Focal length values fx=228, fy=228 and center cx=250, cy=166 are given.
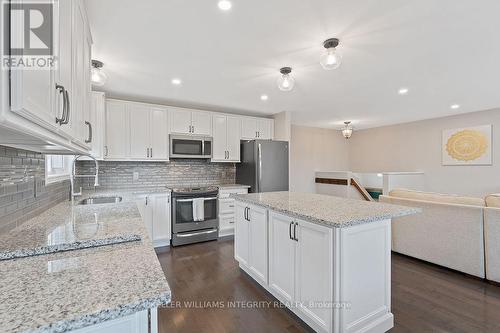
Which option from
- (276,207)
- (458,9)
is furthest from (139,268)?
(458,9)

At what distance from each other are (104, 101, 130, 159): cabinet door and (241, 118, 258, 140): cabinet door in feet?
6.78

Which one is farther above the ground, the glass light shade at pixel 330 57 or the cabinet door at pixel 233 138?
the glass light shade at pixel 330 57

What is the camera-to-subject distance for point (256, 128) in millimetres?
4781

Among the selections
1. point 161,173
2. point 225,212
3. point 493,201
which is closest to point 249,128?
point 225,212

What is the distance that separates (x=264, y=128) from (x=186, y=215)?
239cm

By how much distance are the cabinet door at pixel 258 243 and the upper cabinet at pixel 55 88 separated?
1592 mm

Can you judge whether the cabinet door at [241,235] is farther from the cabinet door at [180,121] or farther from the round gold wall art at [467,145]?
the round gold wall art at [467,145]

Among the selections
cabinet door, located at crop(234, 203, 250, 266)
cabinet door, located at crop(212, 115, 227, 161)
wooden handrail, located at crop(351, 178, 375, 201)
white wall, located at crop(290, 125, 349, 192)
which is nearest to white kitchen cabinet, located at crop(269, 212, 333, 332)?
cabinet door, located at crop(234, 203, 250, 266)

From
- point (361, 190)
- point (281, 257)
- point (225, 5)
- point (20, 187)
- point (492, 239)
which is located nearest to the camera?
point (20, 187)

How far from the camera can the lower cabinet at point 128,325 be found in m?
0.62

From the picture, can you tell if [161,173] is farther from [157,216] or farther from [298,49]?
[298,49]

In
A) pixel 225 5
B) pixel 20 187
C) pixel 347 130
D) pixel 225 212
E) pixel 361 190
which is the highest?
pixel 225 5

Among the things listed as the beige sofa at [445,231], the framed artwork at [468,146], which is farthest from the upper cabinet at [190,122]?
the framed artwork at [468,146]

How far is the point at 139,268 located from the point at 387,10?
229 cm
